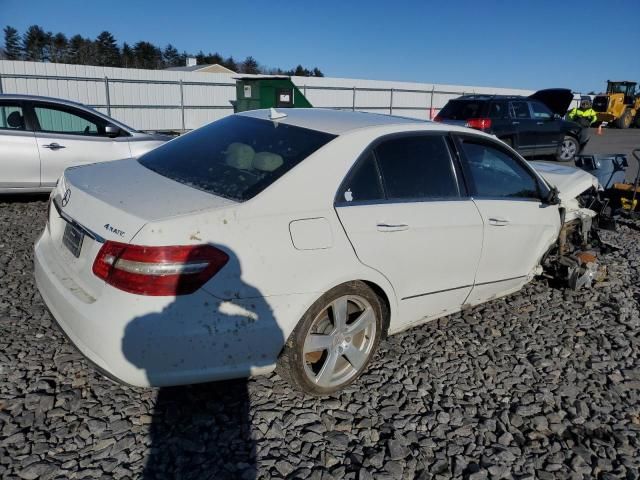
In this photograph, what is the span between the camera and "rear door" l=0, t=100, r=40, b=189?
6.38m

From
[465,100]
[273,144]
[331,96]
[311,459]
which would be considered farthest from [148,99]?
[311,459]

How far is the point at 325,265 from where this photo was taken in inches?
102

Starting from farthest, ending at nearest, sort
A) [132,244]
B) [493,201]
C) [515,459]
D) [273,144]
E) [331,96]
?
1. [331,96]
2. [493,201]
3. [273,144]
4. [515,459]
5. [132,244]

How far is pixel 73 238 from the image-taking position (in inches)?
103

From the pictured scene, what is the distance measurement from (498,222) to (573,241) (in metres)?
2.00

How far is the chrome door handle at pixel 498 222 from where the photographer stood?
354 centimetres

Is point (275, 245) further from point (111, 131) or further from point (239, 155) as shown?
point (111, 131)

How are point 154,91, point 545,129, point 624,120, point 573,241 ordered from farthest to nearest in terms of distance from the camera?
point 624,120, point 154,91, point 545,129, point 573,241

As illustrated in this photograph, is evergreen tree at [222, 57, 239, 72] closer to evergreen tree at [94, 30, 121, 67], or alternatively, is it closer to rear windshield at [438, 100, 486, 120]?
evergreen tree at [94, 30, 121, 67]

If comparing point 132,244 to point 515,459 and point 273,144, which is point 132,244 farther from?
point 515,459

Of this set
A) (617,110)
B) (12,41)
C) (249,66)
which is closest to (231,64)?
(249,66)

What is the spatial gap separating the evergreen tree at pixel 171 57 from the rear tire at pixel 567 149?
68.9 meters

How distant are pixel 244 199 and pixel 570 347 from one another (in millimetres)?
2748

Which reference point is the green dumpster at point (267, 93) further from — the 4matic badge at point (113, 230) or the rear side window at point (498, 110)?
the 4matic badge at point (113, 230)
